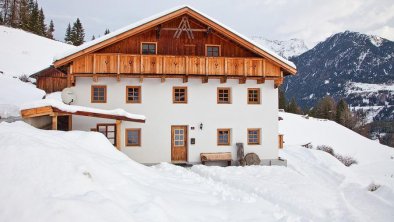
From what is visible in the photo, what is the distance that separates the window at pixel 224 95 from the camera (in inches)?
814

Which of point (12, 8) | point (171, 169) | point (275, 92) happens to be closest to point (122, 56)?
point (171, 169)

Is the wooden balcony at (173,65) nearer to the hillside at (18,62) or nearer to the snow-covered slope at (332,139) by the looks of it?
the hillside at (18,62)

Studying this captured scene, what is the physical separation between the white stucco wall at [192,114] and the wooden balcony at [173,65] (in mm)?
839

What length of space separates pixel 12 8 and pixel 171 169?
73146 millimetres

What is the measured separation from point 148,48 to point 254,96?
7.29m

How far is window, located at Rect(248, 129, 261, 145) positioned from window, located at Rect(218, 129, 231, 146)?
139 centimetres

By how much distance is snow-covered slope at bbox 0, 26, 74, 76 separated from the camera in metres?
46.5

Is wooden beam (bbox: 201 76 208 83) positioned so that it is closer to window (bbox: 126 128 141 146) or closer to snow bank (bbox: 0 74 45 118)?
window (bbox: 126 128 141 146)

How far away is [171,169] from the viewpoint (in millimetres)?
16547

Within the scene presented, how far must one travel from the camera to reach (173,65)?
19.3 metres

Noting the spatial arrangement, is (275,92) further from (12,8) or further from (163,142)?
(12,8)

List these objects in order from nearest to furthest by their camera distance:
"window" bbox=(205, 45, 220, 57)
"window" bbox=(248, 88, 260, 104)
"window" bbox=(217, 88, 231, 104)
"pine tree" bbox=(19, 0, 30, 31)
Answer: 1. "window" bbox=(217, 88, 231, 104)
2. "window" bbox=(205, 45, 220, 57)
3. "window" bbox=(248, 88, 260, 104)
4. "pine tree" bbox=(19, 0, 30, 31)

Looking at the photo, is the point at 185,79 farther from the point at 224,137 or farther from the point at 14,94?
the point at 14,94

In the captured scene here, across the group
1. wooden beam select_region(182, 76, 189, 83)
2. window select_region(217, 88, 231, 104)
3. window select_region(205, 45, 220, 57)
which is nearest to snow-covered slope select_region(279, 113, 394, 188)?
window select_region(217, 88, 231, 104)
